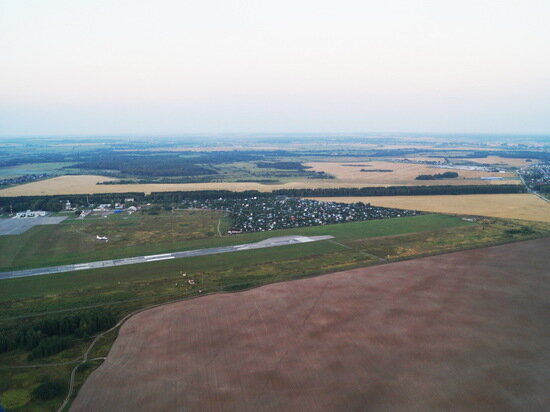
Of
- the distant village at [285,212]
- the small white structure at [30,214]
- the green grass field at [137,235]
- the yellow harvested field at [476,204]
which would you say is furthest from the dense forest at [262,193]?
the green grass field at [137,235]

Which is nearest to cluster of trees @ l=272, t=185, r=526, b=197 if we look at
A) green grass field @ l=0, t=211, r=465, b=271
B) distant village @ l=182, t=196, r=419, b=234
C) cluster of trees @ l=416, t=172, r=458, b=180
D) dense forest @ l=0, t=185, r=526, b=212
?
dense forest @ l=0, t=185, r=526, b=212

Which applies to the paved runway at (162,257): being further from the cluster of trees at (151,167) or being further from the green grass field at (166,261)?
the cluster of trees at (151,167)

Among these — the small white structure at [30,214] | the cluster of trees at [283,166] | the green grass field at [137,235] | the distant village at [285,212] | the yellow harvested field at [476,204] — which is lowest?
the small white structure at [30,214]

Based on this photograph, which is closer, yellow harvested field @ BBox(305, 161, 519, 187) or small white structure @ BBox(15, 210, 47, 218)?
small white structure @ BBox(15, 210, 47, 218)

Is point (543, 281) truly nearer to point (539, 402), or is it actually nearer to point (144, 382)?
point (539, 402)

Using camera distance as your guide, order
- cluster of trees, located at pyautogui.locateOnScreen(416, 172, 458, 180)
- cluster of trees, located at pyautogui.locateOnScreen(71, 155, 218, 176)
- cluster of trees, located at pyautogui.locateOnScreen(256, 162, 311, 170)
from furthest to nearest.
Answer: cluster of trees, located at pyautogui.locateOnScreen(256, 162, 311, 170) → cluster of trees, located at pyautogui.locateOnScreen(71, 155, 218, 176) → cluster of trees, located at pyautogui.locateOnScreen(416, 172, 458, 180)

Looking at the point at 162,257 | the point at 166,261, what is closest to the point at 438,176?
the point at 162,257

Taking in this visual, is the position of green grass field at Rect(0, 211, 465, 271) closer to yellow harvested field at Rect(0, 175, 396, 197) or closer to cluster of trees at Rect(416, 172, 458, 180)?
yellow harvested field at Rect(0, 175, 396, 197)
